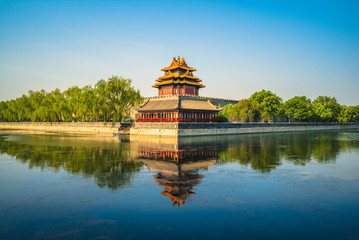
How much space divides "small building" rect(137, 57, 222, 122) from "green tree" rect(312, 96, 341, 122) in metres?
40.4

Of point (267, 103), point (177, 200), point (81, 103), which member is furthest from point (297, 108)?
point (177, 200)

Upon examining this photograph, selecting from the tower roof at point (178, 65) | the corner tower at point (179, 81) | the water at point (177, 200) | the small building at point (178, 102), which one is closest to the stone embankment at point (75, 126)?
the small building at point (178, 102)

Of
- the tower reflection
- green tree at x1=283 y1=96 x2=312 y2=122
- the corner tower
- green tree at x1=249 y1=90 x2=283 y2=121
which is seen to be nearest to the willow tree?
the corner tower

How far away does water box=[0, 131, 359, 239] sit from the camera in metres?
7.81

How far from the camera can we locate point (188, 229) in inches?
310

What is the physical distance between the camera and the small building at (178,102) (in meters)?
50.4

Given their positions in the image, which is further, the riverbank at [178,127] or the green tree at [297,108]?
the green tree at [297,108]

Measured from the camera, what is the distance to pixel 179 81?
2238 inches

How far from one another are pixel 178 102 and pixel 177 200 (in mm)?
40499

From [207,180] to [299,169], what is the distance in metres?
6.56

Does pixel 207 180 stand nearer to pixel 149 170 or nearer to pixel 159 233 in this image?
pixel 149 170

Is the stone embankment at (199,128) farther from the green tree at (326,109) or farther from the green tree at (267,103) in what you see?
the green tree at (326,109)

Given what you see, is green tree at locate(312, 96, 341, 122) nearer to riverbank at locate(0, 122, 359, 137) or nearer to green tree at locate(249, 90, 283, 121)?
riverbank at locate(0, 122, 359, 137)

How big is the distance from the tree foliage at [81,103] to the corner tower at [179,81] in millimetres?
6159
